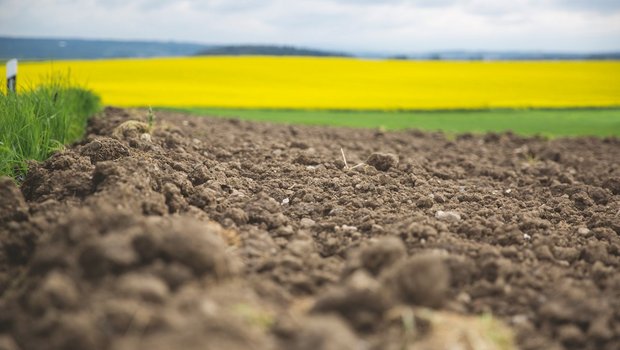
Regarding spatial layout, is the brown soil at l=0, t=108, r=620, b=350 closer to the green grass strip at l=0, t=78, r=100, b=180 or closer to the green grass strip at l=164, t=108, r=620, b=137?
the green grass strip at l=0, t=78, r=100, b=180

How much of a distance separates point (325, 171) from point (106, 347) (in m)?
4.03

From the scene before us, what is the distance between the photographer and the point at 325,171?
19.9ft

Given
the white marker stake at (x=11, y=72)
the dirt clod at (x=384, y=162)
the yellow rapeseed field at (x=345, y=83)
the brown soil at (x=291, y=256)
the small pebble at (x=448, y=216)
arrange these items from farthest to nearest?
the yellow rapeseed field at (x=345, y=83)
the white marker stake at (x=11, y=72)
the dirt clod at (x=384, y=162)
the small pebble at (x=448, y=216)
the brown soil at (x=291, y=256)

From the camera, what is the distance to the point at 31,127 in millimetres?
5871

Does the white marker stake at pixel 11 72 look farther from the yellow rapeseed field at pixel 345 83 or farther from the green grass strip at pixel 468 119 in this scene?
the yellow rapeseed field at pixel 345 83

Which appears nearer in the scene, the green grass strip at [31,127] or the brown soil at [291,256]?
the brown soil at [291,256]

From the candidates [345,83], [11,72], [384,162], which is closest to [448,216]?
[384,162]

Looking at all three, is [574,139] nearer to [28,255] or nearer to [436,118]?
[436,118]

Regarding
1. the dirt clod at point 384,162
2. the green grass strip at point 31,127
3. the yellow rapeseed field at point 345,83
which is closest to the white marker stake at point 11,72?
the green grass strip at point 31,127

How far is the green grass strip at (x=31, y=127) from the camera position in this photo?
17.6 feet

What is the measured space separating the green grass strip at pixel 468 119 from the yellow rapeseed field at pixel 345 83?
127 centimetres

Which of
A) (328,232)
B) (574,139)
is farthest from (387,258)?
(574,139)

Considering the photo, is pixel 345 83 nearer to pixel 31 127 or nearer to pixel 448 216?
pixel 31 127

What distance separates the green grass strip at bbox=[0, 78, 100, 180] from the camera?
17.6 feet
